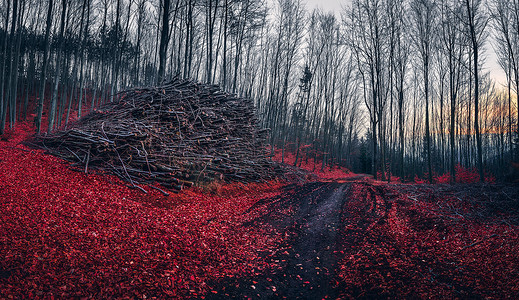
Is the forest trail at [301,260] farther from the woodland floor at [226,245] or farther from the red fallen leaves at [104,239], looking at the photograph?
the red fallen leaves at [104,239]

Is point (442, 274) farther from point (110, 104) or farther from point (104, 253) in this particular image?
point (110, 104)

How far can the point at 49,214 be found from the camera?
12.1 ft

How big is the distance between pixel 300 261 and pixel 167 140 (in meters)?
6.46

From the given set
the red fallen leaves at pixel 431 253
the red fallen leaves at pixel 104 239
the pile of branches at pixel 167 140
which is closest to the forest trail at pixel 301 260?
the red fallen leaves at pixel 431 253

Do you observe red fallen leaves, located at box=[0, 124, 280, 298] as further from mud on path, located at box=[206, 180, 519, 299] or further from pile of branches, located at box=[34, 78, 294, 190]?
pile of branches, located at box=[34, 78, 294, 190]

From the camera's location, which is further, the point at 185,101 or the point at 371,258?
the point at 185,101

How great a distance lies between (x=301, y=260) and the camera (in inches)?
148

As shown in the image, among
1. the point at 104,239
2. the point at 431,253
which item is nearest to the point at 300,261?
the point at 431,253

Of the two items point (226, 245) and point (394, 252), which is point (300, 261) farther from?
point (394, 252)

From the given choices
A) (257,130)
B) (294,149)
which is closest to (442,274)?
(257,130)

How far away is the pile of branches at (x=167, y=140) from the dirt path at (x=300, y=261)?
3.56 m

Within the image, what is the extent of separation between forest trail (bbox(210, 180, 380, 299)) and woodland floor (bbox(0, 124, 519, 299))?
22 millimetres

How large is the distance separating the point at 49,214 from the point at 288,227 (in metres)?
4.56

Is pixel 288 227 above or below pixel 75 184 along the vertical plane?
below
